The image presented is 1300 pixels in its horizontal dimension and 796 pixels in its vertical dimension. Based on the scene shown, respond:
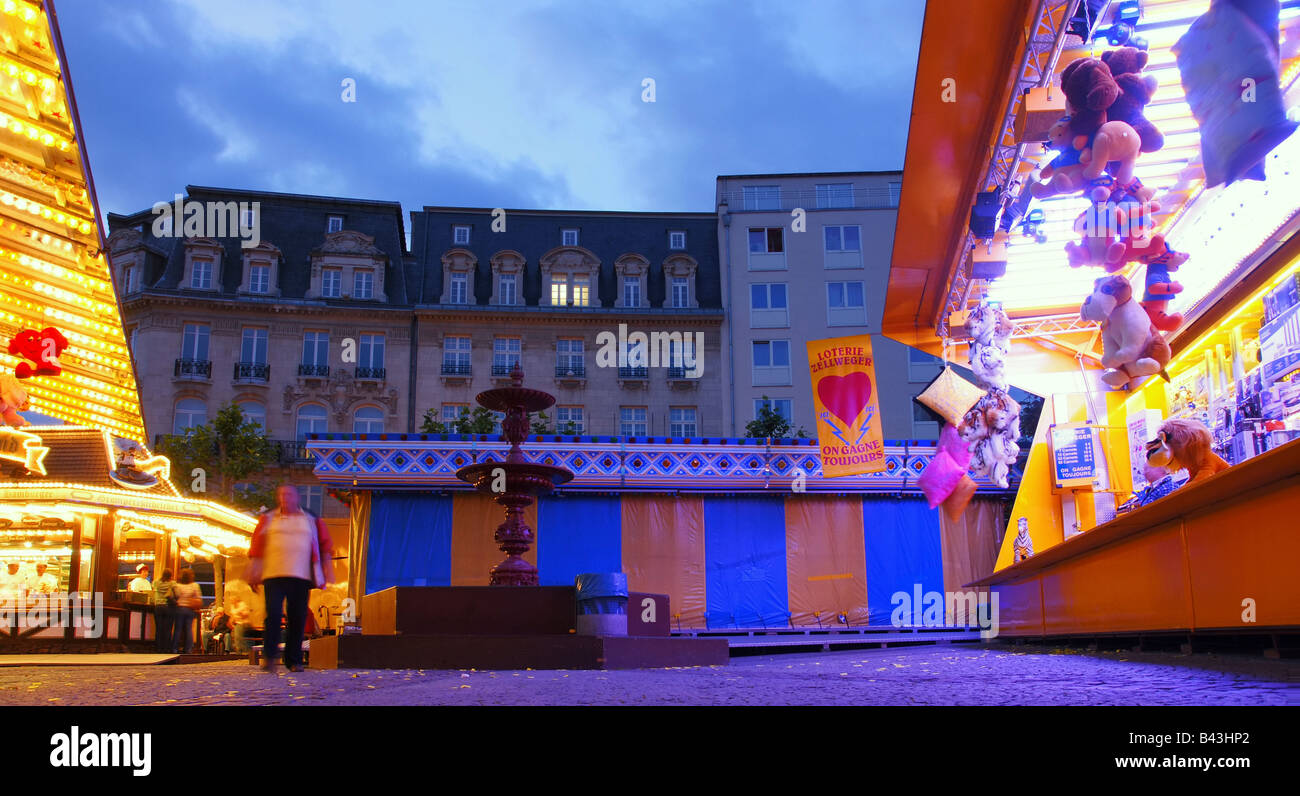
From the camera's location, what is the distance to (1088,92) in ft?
22.0

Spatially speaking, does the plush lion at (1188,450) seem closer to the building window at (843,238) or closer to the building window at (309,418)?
the building window at (843,238)

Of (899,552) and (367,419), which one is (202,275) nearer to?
(367,419)

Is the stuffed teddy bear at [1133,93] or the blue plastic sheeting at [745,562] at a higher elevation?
the stuffed teddy bear at [1133,93]

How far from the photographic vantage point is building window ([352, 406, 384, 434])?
3597cm

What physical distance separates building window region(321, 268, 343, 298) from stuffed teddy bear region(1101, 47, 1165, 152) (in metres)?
34.2

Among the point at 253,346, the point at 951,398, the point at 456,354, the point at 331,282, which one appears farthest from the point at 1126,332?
the point at 331,282

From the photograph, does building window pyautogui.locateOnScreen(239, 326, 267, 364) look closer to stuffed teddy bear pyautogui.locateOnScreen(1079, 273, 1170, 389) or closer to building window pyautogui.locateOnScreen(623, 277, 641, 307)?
building window pyautogui.locateOnScreen(623, 277, 641, 307)

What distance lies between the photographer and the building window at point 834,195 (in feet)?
130

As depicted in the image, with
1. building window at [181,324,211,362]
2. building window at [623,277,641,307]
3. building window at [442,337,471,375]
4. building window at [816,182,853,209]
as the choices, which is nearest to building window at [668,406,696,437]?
building window at [623,277,641,307]

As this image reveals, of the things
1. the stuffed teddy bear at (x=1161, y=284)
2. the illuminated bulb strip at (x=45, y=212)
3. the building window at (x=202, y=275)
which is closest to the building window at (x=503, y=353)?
the building window at (x=202, y=275)

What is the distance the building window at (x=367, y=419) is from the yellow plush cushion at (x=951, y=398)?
24.9 metres

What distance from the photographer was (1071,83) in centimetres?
681
